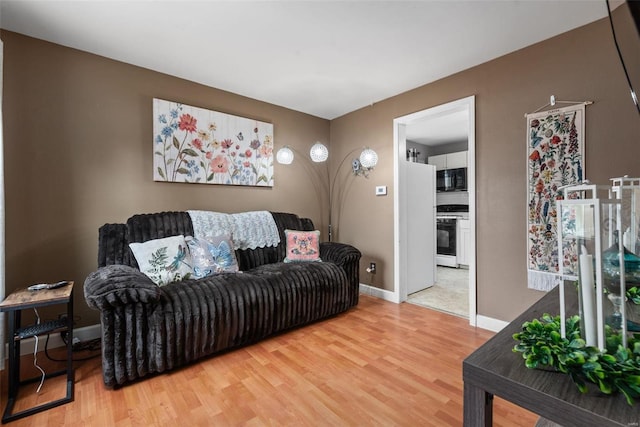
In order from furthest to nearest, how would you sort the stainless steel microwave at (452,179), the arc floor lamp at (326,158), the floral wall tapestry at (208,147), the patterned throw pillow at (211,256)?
the stainless steel microwave at (452,179) < the arc floor lamp at (326,158) < the floral wall tapestry at (208,147) < the patterned throw pillow at (211,256)

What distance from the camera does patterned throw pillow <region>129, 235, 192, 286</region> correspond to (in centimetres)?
218

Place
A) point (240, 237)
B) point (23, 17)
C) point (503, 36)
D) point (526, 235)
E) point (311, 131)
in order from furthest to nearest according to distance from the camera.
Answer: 1. point (311, 131)
2. point (240, 237)
3. point (526, 235)
4. point (503, 36)
5. point (23, 17)

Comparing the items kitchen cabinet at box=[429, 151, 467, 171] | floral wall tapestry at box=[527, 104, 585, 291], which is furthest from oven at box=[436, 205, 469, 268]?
floral wall tapestry at box=[527, 104, 585, 291]

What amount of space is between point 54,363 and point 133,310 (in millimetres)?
946

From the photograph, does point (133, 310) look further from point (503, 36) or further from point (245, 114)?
point (503, 36)

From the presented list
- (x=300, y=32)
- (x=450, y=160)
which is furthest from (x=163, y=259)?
(x=450, y=160)

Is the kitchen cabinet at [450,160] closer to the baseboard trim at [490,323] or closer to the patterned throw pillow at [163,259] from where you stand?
the baseboard trim at [490,323]

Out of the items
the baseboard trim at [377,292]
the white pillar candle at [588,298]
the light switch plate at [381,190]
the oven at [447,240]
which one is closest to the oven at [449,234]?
the oven at [447,240]

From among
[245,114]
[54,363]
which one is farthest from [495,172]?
[54,363]

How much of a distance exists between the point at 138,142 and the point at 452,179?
200 inches

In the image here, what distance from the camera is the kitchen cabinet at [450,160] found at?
5309 millimetres

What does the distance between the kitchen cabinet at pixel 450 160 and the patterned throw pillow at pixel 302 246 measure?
3.56 m

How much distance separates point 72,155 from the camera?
2373mm

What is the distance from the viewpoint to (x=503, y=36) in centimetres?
223
